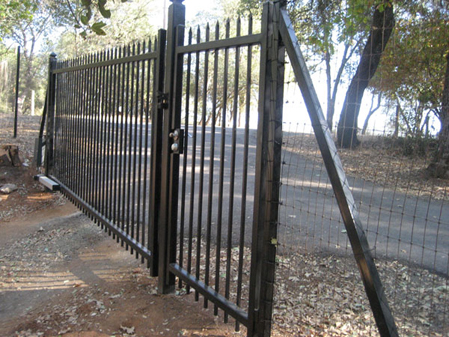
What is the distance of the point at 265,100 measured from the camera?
2.65m

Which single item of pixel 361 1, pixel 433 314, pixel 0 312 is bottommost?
pixel 0 312

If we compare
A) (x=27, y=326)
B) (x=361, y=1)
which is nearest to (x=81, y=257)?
(x=27, y=326)

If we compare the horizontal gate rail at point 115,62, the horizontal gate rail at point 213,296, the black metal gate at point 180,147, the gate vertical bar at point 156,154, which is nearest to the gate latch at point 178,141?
the black metal gate at point 180,147

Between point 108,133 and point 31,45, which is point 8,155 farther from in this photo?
point 31,45

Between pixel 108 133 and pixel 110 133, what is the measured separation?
170 millimetres

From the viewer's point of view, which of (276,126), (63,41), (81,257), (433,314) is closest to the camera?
(276,126)

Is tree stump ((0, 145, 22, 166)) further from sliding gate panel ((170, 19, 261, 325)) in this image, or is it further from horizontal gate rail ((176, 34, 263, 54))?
horizontal gate rail ((176, 34, 263, 54))

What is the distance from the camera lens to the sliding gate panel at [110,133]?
4172 mm

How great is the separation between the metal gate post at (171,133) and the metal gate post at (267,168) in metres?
1.24

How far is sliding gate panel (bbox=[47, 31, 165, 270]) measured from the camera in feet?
13.7

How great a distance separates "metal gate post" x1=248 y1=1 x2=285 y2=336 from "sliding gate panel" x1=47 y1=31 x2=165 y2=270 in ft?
4.97

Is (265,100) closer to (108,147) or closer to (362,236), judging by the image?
(362,236)

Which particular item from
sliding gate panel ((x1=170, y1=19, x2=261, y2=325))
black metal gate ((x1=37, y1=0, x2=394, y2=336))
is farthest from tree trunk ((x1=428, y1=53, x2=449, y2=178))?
sliding gate panel ((x1=170, y1=19, x2=261, y2=325))

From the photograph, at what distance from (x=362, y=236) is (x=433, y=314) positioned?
1947mm
